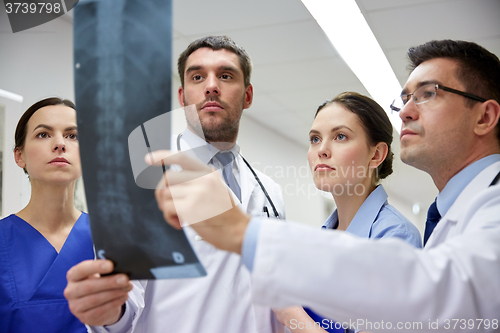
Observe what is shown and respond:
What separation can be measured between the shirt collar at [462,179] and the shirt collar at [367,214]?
0.52ft

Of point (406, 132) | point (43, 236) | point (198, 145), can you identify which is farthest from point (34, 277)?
point (406, 132)

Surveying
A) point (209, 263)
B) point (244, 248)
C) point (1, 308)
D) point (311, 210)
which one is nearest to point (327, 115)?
point (209, 263)

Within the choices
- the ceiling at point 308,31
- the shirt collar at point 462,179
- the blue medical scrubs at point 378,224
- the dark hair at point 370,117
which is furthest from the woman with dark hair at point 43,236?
the ceiling at point 308,31

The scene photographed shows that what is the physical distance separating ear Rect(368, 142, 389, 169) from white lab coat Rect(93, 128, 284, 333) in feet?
1.51

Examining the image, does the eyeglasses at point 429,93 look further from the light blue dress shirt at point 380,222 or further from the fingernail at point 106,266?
the fingernail at point 106,266

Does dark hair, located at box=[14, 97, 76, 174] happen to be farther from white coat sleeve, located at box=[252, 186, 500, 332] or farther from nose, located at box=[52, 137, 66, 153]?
white coat sleeve, located at box=[252, 186, 500, 332]

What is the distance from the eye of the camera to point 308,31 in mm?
2152

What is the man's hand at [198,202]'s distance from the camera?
15.4 inches

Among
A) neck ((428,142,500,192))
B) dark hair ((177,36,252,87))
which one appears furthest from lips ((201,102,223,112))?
neck ((428,142,500,192))

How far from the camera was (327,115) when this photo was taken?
1015 mm

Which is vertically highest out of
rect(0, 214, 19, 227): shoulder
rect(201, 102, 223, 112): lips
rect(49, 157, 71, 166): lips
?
rect(201, 102, 223, 112): lips

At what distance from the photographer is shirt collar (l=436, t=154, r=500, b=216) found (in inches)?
29.0

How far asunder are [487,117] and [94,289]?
0.82 metres

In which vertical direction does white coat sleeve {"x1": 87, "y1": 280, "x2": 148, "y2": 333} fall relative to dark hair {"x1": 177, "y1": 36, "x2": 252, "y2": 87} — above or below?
below
